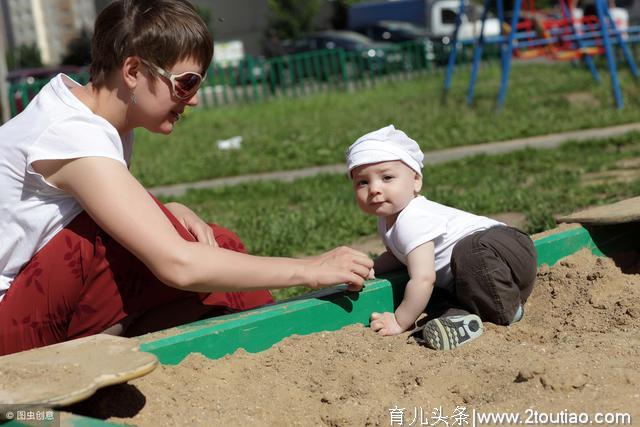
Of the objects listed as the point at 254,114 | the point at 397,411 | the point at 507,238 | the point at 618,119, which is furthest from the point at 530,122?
the point at 397,411

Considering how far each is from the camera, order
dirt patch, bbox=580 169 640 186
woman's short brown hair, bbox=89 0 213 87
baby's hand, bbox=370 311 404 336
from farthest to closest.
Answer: dirt patch, bbox=580 169 640 186
baby's hand, bbox=370 311 404 336
woman's short brown hair, bbox=89 0 213 87

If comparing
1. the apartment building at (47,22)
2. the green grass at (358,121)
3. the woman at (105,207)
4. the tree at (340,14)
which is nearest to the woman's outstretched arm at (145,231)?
the woman at (105,207)

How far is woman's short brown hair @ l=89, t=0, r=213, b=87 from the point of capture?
2475 mm

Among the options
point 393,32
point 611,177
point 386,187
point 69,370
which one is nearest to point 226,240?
point 386,187

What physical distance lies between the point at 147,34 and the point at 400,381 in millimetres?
1133

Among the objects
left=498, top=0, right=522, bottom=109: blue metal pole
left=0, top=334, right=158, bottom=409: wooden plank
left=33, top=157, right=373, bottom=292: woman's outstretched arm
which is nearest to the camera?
left=0, top=334, right=158, bottom=409: wooden plank

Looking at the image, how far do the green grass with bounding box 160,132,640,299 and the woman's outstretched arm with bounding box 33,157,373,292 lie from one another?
1499 mm

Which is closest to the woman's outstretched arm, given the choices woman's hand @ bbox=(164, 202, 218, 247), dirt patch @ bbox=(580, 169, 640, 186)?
woman's hand @ bbox=(164, 202, 218, 247)

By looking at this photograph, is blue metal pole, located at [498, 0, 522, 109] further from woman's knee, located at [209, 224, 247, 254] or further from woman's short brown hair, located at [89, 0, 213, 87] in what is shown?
woman's short brown hair, located at [89, 0, 213, 87]

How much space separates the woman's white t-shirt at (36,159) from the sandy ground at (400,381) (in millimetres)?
528

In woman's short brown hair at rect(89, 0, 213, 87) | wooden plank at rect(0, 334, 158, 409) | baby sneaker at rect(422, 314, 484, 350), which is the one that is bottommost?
baby sneaker at rect(422, 314, 484, 350)

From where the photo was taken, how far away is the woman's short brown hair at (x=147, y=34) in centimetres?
247

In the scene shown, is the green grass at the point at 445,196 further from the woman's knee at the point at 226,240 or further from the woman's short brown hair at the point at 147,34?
the woman's short brown hair at the point at 147,34

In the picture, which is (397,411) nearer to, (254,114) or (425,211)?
(425,211)
